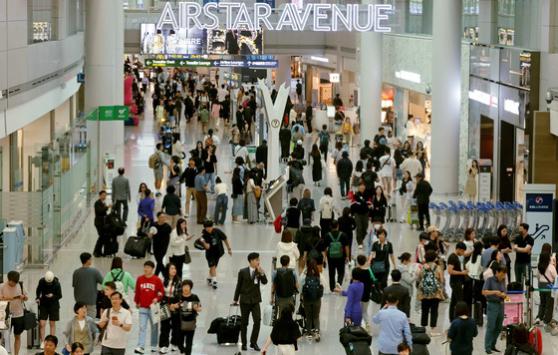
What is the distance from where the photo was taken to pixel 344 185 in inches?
1326

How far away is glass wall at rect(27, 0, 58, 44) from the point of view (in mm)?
29720

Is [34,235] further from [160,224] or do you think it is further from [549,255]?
[549,255]

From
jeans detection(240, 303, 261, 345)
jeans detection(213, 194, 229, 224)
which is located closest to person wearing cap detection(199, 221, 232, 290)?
jeans detection(240, 303, 261, 345)

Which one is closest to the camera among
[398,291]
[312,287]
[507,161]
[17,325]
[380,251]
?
[398,291]

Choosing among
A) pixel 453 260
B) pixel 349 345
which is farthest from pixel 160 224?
pixel 349 345

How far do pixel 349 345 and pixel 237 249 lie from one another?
11058 mm

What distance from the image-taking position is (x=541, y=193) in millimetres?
20906

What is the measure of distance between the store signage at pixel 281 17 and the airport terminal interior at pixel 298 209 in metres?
0.07

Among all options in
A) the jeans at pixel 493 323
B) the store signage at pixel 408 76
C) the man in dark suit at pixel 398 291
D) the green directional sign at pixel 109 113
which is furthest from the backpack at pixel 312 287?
the store signage at pixel 408 76

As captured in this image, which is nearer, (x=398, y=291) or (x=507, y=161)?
(x=398, y=291)

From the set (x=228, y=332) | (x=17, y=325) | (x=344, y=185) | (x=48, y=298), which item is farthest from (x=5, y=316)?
(x=344, y=185)

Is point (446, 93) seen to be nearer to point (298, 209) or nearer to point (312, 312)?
point (298, 209)

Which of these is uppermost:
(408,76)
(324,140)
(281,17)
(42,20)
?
(281,17)

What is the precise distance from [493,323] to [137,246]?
8.66m
